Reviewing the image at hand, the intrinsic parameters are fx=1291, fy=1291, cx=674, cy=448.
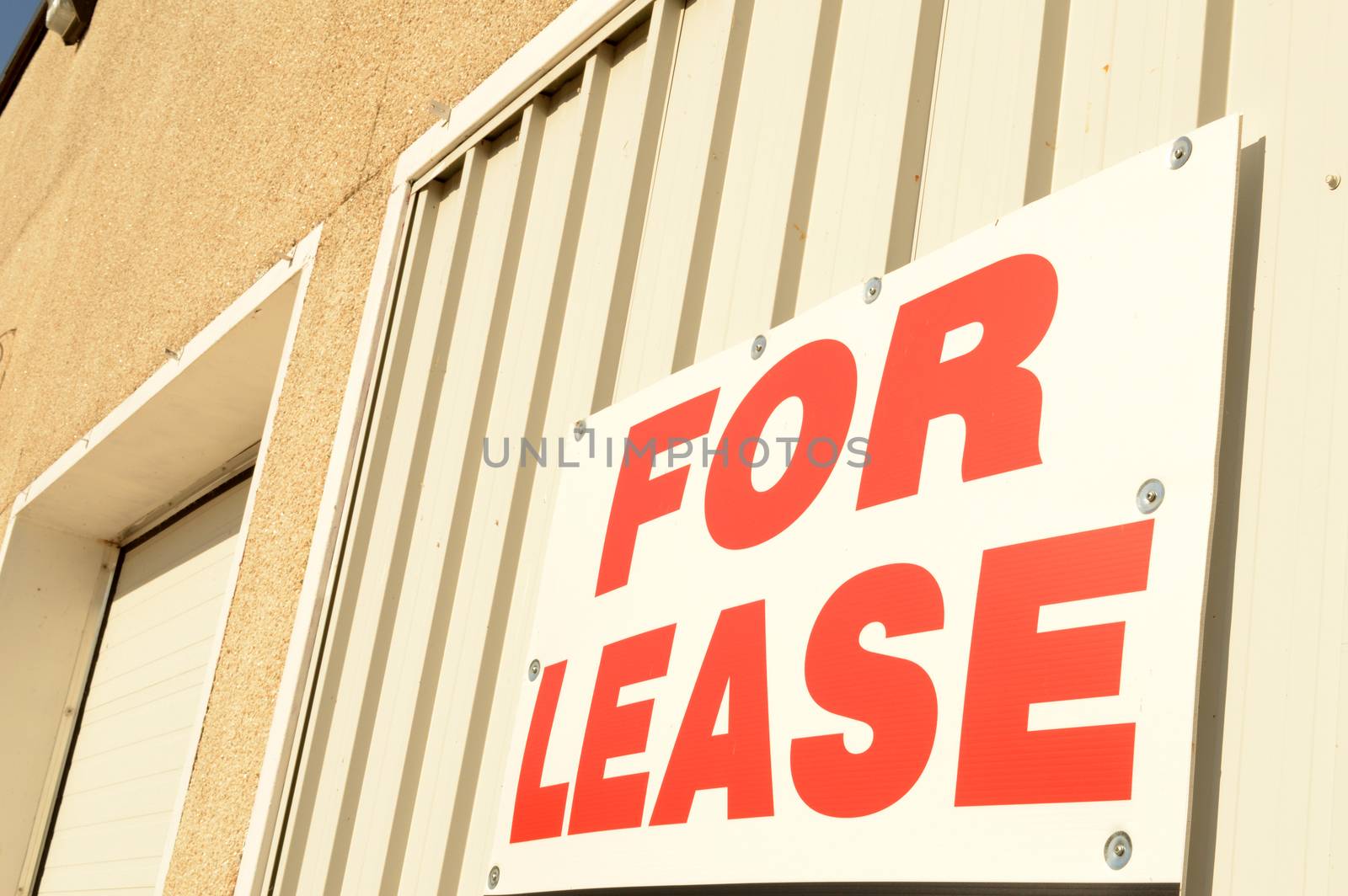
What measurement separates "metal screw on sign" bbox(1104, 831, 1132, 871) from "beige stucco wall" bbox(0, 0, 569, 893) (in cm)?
172

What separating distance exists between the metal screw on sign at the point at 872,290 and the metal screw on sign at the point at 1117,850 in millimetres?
625

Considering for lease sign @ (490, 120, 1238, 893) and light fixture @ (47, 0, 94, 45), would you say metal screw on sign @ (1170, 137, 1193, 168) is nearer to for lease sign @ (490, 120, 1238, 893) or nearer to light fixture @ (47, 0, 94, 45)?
for lease sign @ (490, 120, 1238, 893)

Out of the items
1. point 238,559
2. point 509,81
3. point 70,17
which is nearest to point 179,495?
point 238,559

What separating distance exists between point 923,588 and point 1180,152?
1.40 ft

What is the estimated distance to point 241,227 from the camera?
3.51 meters

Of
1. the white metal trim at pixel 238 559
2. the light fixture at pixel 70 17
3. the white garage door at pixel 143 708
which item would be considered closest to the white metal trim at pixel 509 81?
the white metal trim at pixel 238 559

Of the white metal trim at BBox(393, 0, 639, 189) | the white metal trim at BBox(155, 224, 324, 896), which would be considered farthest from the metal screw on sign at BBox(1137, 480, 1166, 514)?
the white metal trim at BBox(155, 224, 324, 896)

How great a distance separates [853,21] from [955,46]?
0.21 metres

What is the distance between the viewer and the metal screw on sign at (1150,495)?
3.19 feet

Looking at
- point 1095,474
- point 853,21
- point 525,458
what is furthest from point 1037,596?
point 525,458

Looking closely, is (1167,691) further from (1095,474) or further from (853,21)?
(853,21)

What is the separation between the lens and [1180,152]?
3.50 feet

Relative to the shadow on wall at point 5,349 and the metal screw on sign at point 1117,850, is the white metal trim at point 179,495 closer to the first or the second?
the shadow on wall at point 5,349

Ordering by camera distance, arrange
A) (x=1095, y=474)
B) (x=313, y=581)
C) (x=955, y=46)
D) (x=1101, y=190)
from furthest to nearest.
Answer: (x=313, y=581) < (x=955, y=46) < (x=1101, y=190) < (x=1095, y=474)
